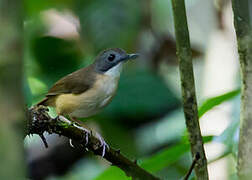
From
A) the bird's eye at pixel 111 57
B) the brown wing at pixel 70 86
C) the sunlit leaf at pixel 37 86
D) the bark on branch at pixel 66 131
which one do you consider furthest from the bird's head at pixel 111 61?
the bark on branch at pixel 66 131

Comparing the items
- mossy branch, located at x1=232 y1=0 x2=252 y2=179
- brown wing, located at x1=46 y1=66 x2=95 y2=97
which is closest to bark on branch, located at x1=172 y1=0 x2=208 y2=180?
mossy branch, located at x1=232 y1=0 x2=252 y2=179

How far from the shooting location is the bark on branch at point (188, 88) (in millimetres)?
2010

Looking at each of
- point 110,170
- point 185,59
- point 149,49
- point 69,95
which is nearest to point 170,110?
point 69,95

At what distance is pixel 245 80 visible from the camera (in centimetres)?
192

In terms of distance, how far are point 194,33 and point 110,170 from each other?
18.5ft

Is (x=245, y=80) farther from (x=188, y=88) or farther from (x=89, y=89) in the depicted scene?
(x=89, y=89)

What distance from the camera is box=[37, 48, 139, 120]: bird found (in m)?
3.97

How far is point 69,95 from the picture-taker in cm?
411

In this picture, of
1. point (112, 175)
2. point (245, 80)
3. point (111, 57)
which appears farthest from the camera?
point (111, 57)

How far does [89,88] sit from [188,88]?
2.18 m

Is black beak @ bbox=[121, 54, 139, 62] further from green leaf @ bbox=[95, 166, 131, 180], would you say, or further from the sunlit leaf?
green leaf @ bbox=[95, 166, 131, 180]

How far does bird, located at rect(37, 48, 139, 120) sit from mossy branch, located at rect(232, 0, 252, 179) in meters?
2.12

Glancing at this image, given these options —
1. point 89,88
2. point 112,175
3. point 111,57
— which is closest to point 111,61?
point 111,57

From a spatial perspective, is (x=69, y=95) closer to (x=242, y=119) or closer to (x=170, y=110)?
(x=170, y=110)
